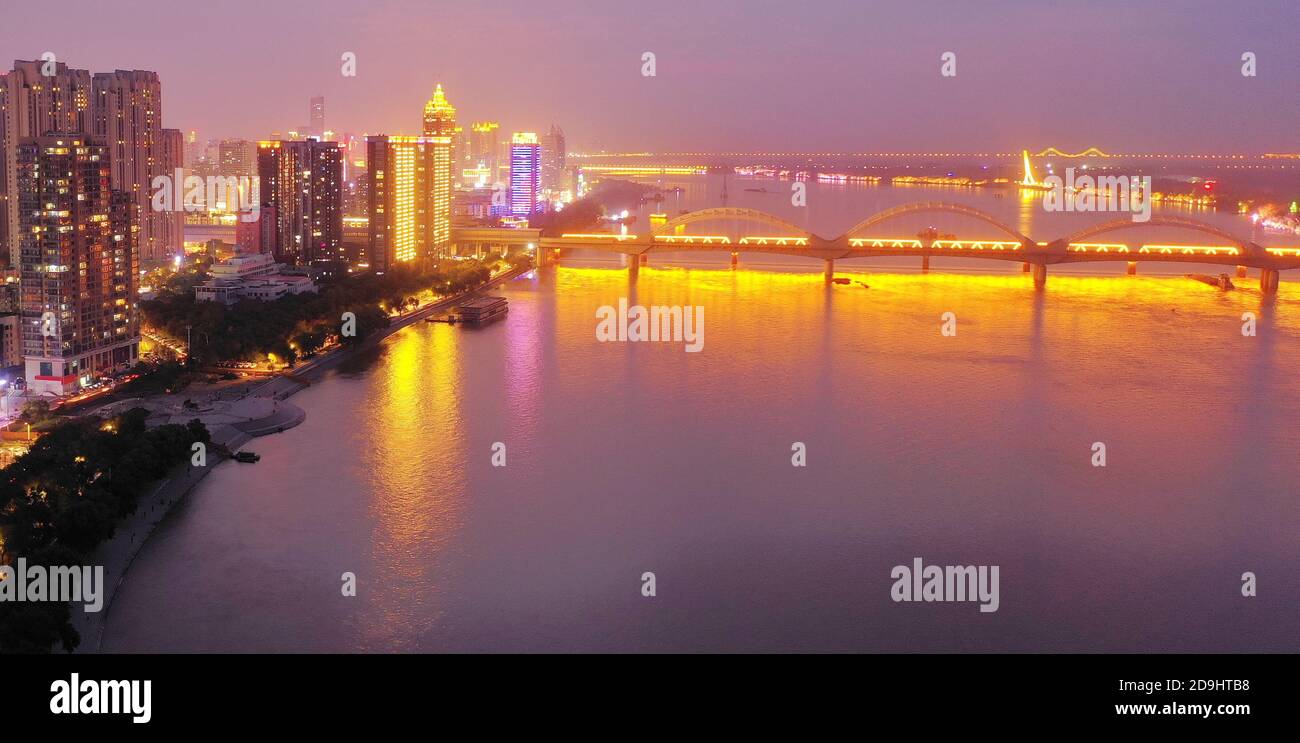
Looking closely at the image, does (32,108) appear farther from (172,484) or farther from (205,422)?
(172,484)

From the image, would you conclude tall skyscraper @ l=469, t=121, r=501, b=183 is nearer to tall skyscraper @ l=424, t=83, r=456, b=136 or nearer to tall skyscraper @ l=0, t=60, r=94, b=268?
tall skyscraper @ l=424, t=83, r=456, b=136

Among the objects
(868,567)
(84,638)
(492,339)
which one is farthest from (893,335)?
(84,638)

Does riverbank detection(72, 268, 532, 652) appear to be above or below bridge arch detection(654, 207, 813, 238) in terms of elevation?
below

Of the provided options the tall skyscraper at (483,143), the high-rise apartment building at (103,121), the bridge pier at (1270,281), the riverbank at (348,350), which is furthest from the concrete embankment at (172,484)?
the tall skyscraper at (483,143)

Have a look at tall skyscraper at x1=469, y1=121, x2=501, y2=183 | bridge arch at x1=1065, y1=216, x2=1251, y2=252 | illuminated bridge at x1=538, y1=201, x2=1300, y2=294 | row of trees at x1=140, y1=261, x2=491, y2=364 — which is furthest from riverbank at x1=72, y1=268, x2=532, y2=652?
tall skyscraper at x1=469, y1=121, x2=501, y2=183

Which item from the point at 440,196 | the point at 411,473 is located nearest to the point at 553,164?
the point at 440,196
